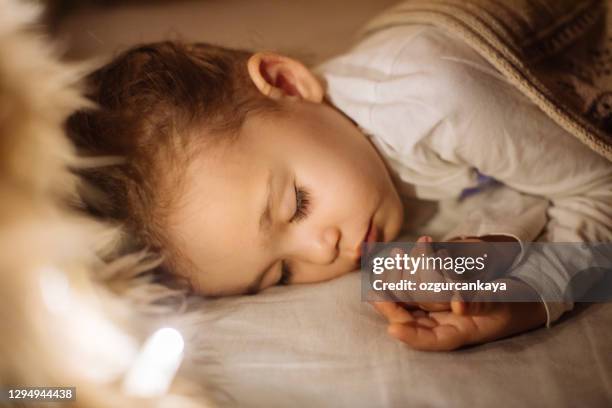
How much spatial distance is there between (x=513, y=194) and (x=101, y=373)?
55cm

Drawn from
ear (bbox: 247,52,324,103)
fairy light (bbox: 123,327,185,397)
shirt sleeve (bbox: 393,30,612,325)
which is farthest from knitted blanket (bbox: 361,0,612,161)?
fairy light (bbox: 123,327,185,397)

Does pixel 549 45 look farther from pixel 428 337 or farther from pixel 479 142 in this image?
pixel 428 337

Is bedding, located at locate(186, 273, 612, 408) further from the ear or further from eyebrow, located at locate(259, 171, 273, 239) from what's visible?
the ear

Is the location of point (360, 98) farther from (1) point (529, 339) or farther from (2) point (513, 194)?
(1) point (529, 339)

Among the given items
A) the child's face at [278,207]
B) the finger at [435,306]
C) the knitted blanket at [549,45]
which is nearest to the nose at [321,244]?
the child's face at [278,207]

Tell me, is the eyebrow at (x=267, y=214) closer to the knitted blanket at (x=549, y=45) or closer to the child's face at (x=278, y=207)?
the child's face at (x=278, y=207)

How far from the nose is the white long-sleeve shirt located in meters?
0.16

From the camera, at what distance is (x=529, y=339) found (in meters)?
0.58

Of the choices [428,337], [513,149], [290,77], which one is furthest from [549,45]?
[428,337]

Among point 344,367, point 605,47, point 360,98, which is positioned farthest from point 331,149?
point 605,47

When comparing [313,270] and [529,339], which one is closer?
[529,339]

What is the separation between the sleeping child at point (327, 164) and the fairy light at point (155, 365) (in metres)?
0.09

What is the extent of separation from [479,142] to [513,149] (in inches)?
1.6

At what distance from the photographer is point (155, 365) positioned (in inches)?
22.5
